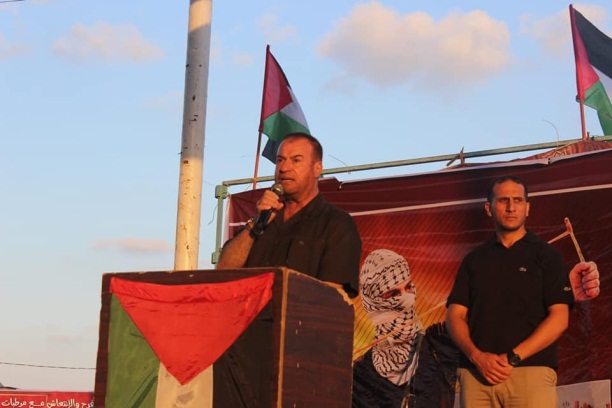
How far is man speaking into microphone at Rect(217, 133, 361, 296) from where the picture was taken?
3375mm

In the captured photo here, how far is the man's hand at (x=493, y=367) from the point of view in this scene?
12.0 ft

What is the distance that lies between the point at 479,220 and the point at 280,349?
12.6 feet

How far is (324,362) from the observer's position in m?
3.06

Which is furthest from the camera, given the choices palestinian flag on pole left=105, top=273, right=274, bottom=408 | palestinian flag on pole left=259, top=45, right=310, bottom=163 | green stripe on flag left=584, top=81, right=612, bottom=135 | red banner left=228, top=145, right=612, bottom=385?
palestinian flag on pole left=259, top=45, right=310, bottom=163

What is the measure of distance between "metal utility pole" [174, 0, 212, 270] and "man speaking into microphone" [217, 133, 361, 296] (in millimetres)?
2385

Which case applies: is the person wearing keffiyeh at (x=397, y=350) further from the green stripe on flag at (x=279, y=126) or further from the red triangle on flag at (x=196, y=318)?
the red triangle on flag at (x=196, y=318)

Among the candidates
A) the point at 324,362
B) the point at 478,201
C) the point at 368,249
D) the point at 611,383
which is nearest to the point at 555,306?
the point at 324,362

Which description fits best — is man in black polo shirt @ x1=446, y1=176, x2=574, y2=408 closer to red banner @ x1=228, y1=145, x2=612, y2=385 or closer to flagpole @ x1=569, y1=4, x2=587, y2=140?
red banner @ x1=228, y1=145, x2=612, y2=385

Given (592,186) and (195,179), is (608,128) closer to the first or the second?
(592,186)

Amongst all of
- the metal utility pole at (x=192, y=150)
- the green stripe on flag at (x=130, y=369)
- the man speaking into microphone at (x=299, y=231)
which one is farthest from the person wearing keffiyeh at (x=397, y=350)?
the green stripe on flag at (x=130, y=369)

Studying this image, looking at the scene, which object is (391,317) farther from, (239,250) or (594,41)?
(239,250)

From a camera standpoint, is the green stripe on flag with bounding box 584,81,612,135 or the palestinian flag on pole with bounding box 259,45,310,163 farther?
the palestinian flag on pole with bounding box 259,45,310,163

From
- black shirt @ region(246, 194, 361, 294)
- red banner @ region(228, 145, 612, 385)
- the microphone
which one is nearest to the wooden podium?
black shirt @ region(246, 194, 361, 294)

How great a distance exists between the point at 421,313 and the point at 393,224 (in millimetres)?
740
